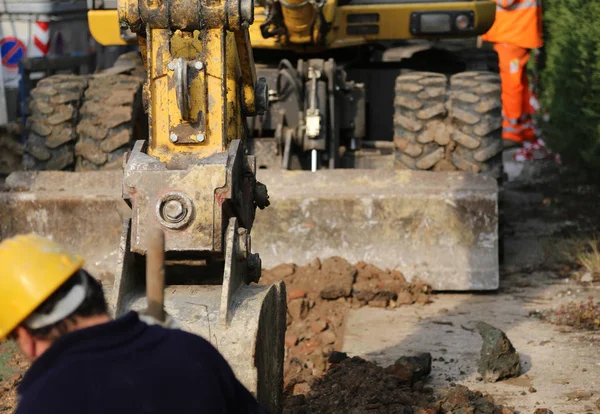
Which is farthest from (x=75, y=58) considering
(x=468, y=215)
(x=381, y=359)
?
(x=381, y=359)

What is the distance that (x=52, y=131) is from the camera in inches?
338

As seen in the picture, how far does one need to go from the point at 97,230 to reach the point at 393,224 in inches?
78.6

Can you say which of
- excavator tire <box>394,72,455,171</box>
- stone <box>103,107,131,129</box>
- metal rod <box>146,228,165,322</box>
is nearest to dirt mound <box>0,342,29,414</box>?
stone <box>103,107,131,129</box>

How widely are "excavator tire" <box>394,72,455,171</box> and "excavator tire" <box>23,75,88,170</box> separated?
2.46 metres

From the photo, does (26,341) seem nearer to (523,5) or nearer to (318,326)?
(318,326)

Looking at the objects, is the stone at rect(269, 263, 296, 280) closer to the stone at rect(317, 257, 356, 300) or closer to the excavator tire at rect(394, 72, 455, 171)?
the stone at rect(317, 257, 356, 300)

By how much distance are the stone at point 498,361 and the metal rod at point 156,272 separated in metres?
3.26

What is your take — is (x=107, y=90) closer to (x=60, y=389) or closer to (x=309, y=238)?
(x=309, y=238)

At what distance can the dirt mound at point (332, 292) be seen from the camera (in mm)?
7047

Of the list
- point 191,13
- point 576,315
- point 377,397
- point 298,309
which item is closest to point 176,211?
point 191,13

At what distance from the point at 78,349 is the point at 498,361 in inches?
148

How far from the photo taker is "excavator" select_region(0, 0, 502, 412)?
470cm

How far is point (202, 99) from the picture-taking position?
505cm

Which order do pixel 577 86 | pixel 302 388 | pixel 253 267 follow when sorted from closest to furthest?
pixel 253 267, pixel 302 388, pixel 577 86
